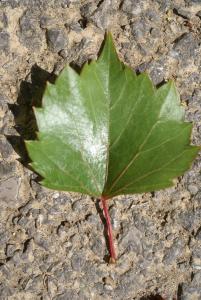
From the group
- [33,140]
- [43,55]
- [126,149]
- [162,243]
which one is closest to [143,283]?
[162,243]

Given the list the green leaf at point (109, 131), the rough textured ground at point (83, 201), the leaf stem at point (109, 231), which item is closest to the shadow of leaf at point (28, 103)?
the rough textured ground at point (83, 201)

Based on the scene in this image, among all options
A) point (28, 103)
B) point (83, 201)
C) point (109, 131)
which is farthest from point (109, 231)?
point (28, 103)

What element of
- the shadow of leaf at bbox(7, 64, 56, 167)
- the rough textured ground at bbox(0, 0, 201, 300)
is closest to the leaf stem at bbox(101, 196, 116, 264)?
the rough textured ground at bbox(0, 0, 201, 300)

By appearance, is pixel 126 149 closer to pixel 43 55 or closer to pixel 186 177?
pixel 186 177

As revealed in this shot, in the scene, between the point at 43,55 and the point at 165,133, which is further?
the point at 43,55

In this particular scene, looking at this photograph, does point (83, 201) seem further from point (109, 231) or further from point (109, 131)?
point (109, 131)

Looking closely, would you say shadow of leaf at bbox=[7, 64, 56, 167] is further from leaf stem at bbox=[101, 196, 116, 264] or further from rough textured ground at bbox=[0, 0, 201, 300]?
leaf stem at bbox=[101, 196, 116, 264]
